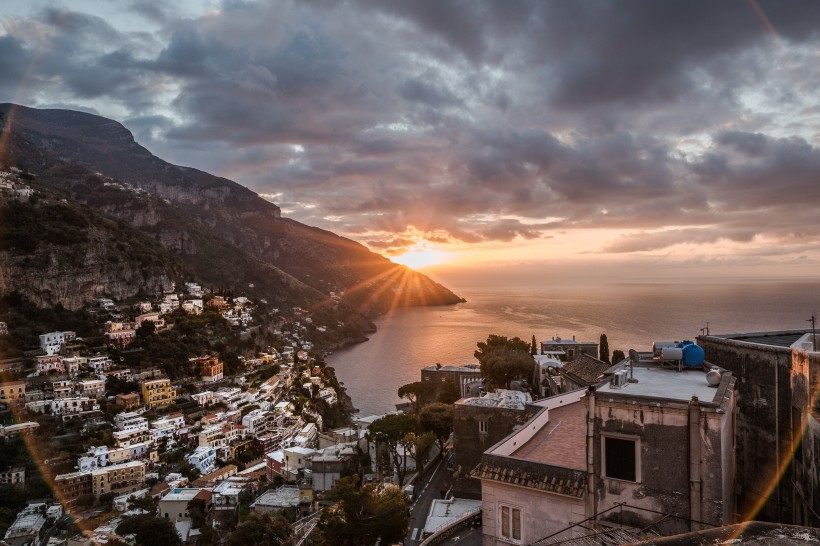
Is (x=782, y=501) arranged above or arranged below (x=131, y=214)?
below

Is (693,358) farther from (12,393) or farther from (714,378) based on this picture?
(12,393)

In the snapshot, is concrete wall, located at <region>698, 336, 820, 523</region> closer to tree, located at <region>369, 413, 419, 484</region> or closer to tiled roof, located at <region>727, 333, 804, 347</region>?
tiled roof, located at <region>727, 333, 804, 347</region>

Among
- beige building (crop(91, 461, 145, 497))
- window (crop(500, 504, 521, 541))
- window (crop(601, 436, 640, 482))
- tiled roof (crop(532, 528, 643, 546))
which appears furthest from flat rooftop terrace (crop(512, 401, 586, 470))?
beige building (crop(91, 461, 145, 497))

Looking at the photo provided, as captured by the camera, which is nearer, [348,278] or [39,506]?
[39,506]

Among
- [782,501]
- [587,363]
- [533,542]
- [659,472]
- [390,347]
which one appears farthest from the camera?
[390,347]

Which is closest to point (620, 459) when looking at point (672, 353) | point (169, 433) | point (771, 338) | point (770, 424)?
point (672, 353)

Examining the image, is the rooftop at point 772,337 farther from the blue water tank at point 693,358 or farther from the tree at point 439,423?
the tree at point 439,423

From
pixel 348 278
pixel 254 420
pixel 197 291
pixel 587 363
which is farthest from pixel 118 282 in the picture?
pixel 348 278

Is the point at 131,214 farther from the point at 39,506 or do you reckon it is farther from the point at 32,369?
the point at 39,506
